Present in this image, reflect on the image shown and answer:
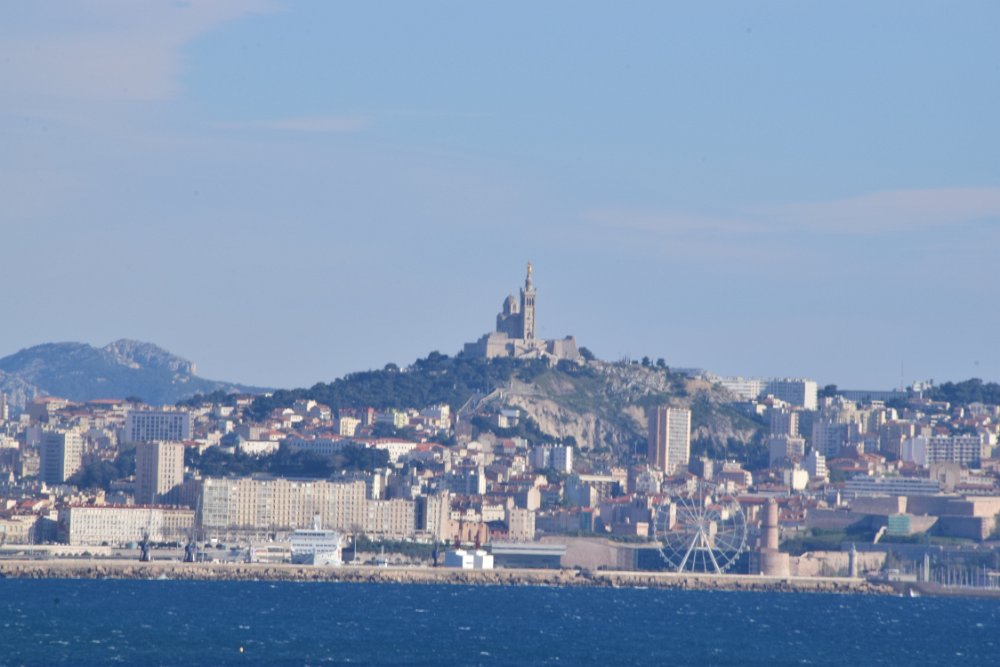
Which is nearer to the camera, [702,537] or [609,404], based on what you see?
[702,537]

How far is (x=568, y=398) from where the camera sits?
17925 cm

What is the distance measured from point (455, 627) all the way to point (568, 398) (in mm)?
101438

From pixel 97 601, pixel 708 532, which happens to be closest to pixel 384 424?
pixel 708 532

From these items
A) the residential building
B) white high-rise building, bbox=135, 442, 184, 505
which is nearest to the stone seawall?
the residential building

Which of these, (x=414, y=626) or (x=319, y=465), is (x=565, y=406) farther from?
(x=414, y=626)

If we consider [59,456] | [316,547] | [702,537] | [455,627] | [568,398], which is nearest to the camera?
[455,627]

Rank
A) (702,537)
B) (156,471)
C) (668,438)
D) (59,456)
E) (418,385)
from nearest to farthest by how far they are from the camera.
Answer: (702,537)
(156,471)
(59,456)
(668,438)
(418,385)

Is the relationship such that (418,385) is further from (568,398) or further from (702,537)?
(702,537)

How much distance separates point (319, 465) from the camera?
150 meters

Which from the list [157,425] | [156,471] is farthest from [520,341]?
[156,471]

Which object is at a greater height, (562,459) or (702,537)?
(562,459)

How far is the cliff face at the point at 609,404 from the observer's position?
17775 centimetres

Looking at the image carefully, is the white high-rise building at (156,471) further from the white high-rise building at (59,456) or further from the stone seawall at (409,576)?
the stone seawall at (409,576)

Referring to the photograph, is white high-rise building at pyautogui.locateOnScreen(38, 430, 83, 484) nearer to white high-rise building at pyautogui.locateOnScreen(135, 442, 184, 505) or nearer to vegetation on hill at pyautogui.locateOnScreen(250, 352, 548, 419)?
white high-rise building at pyautogui.locateOnScreen(135, 442, 184, 505)
